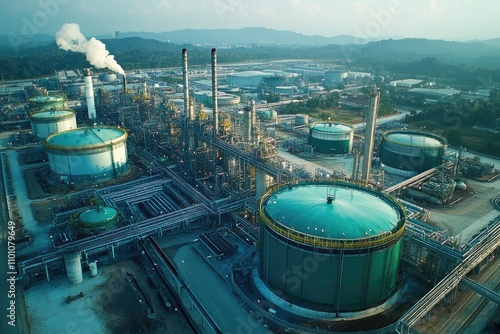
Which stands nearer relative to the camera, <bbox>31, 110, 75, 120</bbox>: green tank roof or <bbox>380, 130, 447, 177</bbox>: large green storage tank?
<bbox>380, 130, 447, 177</bbox>: large green storage tank

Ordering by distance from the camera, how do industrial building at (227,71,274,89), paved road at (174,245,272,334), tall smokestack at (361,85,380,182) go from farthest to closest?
industrial building at (227,71,274,89)
tall smokestack at (361,85,380,182)
paved road at (174,245,272,334)

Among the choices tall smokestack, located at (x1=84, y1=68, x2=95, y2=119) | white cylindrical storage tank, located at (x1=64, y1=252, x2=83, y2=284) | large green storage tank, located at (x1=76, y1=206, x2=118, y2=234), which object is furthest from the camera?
tall smokestack, located at (x1=84, y1=68, x2=95, y2=119)

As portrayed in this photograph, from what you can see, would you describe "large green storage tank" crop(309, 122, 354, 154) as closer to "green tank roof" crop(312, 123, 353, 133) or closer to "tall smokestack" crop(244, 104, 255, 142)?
"green tank roof" crop(312, 123, 353, 133)

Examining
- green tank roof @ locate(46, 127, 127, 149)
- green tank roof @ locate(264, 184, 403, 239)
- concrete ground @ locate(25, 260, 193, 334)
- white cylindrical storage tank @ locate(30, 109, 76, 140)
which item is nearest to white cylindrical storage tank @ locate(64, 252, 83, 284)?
concrete ground @ locate(25, 260, 193, 334)

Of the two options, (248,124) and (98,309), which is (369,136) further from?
(98,309)

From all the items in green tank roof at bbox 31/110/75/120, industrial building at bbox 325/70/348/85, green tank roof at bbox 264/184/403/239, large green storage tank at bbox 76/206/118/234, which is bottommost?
large green storage tank at bbox 76/206/118/234

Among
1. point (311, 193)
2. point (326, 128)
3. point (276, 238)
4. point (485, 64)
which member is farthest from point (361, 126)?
point (485, 64)

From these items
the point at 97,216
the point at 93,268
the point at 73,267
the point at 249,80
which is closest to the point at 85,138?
the point at 97,216
